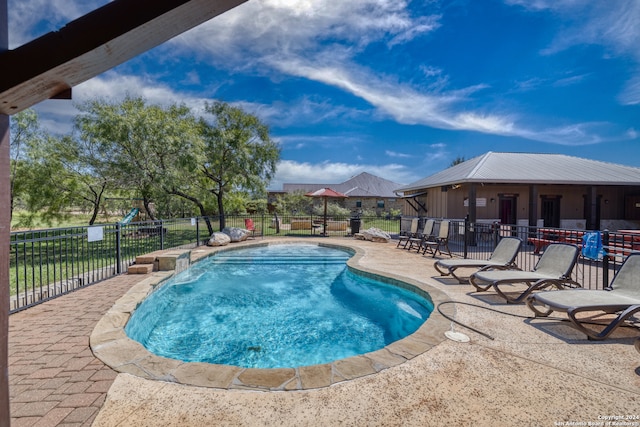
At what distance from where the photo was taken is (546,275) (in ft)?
15.3

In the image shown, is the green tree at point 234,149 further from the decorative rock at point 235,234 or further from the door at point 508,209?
the door at point 508,209

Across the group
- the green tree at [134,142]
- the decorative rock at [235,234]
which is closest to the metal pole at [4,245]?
the decorative rock at [235,234]

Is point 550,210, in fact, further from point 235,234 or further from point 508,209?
point 235,234

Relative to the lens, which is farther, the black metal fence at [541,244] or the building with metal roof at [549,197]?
the building with metal roof at [549,197]

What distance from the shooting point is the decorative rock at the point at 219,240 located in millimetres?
10922

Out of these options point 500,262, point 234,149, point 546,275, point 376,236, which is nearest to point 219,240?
point 234,149

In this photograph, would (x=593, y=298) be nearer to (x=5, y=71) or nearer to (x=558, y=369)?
(x=558, y=369)

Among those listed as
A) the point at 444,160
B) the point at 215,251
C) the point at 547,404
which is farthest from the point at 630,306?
the point at 444,160

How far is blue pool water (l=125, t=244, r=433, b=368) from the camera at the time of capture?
4.22 metres

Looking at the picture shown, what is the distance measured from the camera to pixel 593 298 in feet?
11.4

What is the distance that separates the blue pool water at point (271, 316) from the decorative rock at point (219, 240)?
233cm

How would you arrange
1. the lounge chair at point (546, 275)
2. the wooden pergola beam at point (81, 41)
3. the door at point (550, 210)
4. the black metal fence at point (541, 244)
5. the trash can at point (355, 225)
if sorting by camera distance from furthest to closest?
the door at point (550, 210)
the trash can at point (355, 225)
the black metal fence at point (541, 244)
the lounge chair at point (546, 275)
the wooden pergola beam at point (81, 41)

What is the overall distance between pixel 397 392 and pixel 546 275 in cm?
393

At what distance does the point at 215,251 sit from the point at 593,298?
945 cm
